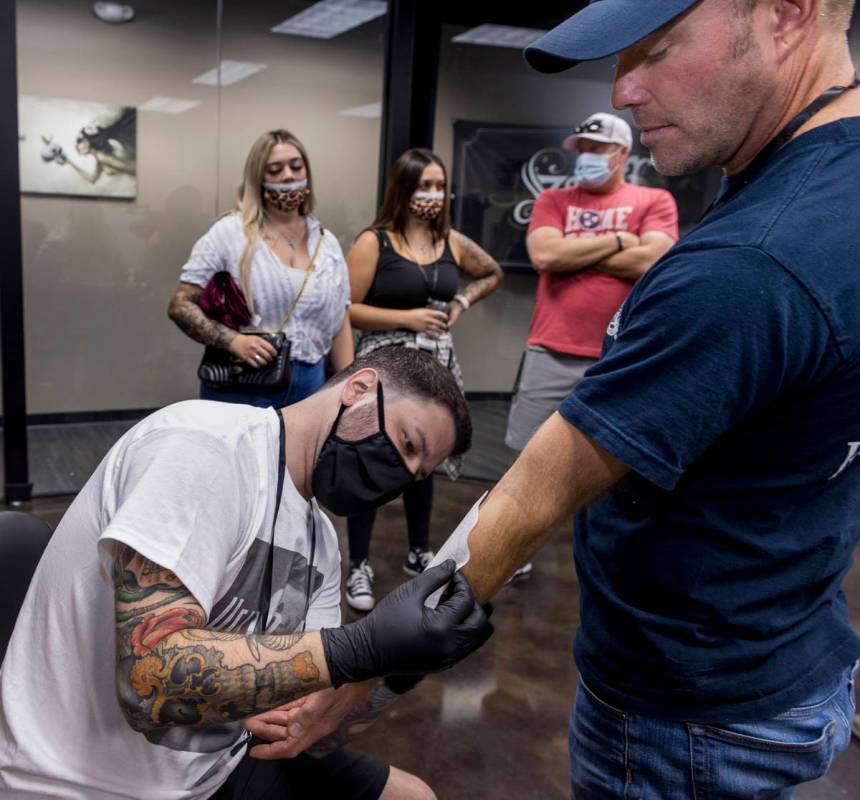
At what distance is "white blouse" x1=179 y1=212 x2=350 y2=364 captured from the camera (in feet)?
8.27

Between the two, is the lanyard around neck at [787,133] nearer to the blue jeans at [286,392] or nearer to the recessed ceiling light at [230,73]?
the blue jeans at [286,392]

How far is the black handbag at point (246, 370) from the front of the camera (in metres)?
2.45

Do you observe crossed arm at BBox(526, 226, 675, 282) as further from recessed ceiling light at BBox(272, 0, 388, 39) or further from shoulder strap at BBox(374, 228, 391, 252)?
recessed ceiling light at BBox(272, 0, 388, 39)

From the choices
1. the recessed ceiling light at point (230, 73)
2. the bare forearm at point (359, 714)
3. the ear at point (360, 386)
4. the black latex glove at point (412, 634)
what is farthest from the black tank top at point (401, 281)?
the black latex glove at point (412, 634)

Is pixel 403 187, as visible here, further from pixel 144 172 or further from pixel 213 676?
pixel 213 676

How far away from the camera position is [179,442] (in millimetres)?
991

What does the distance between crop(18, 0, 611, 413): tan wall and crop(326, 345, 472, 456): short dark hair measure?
2.72 meters

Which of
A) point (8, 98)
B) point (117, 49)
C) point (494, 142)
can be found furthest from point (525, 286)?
point (8, 98)

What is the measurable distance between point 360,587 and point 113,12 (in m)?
2.62

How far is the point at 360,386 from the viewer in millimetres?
1261

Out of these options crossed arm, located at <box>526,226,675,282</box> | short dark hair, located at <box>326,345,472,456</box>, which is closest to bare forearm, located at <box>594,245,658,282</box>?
crossed arm, located at <box>526,226,675,282</box>

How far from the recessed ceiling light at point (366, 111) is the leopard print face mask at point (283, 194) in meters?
1.63

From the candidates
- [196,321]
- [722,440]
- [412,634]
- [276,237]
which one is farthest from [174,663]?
[276,237]

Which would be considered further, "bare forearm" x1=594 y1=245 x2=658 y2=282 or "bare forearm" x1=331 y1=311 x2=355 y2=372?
"bare forearm" x1=331 y1=311 x2=355 y2=372
